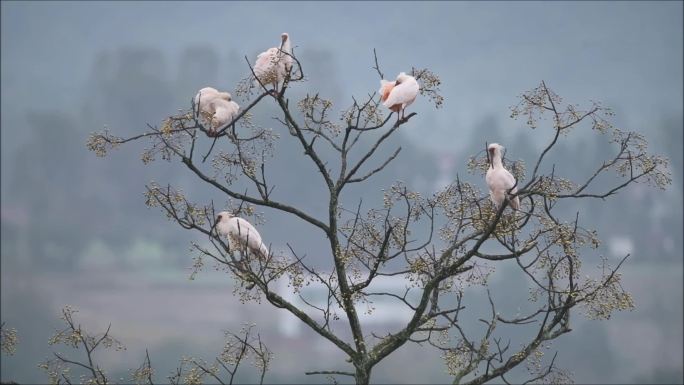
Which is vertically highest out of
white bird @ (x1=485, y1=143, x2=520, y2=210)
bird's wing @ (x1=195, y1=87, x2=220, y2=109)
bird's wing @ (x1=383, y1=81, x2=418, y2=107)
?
bird's wing @ (x1=195, y1=87, x2=220, y2=109)

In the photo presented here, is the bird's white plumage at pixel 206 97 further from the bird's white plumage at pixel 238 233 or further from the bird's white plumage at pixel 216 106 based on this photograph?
the bird's white plumage at pixel 238 233

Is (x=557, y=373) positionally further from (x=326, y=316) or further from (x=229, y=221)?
(x=229, y=221)

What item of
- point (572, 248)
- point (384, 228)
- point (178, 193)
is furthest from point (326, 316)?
point (572, 248)

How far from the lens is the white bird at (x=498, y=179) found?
8258 millimetres

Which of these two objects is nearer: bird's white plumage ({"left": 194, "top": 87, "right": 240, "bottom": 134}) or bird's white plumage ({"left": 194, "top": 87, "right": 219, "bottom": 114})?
bird's white plumage ({"left": 194, "top": 87, "right": 240, "bottom": 134})

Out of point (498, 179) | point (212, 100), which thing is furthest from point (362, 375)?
point (212, 100)

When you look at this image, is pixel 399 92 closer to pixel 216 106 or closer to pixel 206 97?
pixel 216 106

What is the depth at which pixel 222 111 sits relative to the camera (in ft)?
29.3

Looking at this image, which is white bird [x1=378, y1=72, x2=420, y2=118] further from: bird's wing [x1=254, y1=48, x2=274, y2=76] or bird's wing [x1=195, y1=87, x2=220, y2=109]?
bird's wing [x1=195, y1=87, x2=220, y2=109]

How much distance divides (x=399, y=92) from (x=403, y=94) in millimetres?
53

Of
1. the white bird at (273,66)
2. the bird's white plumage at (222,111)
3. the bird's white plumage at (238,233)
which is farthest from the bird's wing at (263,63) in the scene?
the bird's white plumage at (238,233)

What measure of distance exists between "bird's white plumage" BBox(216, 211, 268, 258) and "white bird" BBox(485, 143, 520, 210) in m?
2.23

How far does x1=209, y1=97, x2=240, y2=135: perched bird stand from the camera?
881 cm

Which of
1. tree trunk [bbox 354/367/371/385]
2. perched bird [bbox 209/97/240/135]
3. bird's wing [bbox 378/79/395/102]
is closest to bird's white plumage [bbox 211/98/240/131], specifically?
perched bird [bbox 209/97/240/135]
